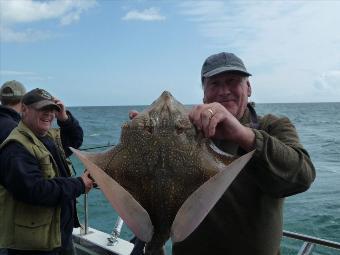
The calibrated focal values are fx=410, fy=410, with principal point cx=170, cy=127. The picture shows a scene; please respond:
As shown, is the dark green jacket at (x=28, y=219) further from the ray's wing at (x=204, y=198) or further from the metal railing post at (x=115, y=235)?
the ray's wing at (x=204, y=198)

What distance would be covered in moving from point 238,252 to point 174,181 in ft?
3.20

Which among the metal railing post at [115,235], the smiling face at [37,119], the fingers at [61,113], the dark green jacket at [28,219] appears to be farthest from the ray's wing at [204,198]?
the metal railing post at [115,235]

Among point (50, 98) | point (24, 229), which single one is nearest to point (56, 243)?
point (24, 229)

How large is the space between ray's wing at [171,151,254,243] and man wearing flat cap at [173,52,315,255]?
33 cm

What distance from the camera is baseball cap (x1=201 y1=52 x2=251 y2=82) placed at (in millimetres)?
2660

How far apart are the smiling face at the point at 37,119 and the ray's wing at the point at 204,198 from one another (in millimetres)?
2990

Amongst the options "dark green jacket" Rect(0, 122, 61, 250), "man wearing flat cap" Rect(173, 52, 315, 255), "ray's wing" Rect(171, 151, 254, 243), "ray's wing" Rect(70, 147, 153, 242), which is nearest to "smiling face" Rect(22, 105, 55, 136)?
"dark green jacket" Rect(0, 122, 61, 250)

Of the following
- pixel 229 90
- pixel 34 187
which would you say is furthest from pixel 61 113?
pixel 229 90

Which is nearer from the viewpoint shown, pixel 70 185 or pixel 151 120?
pixel 151 120

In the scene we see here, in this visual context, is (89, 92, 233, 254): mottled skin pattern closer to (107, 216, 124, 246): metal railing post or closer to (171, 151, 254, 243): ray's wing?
(171, 151, 254, 243): ray's wing

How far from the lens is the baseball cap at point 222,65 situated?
266 cm

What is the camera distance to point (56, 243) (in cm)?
436

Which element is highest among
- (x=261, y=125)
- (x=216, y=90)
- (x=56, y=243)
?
(x=216, y=90)

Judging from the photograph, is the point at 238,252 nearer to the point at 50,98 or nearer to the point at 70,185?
the point at 70,185
